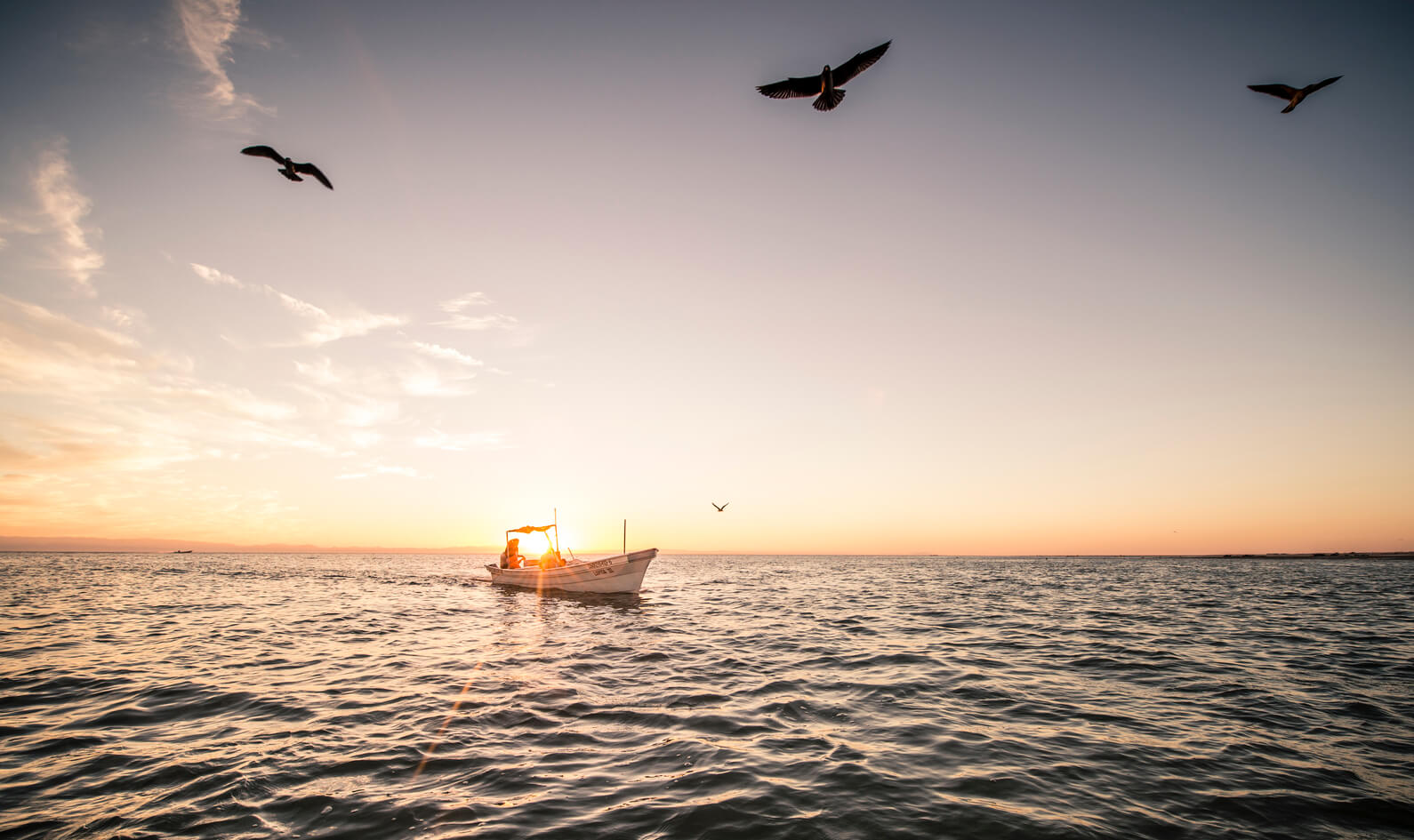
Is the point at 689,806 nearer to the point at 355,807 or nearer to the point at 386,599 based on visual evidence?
the point at 355,807

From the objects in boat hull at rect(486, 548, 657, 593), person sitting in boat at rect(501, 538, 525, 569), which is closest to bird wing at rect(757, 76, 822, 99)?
boat hull at rect(486, 548, 657, 593)

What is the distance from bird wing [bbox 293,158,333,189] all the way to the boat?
2167cm

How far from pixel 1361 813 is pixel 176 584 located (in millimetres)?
65424

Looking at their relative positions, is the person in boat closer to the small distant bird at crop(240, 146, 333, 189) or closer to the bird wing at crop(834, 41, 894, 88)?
the small distant bird at crop(240, 146, 333, 189)

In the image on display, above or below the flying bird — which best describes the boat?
below

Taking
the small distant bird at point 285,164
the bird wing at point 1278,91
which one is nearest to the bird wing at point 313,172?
the small distant bird at point 285,164

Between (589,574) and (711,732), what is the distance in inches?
1091

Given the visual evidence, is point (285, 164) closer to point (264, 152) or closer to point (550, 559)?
point (264, 152)

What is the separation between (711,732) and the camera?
9391mm

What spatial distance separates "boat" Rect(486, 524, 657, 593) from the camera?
3441 centimetres

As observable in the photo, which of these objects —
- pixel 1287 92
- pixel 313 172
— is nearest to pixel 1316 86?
pixel 1287 92

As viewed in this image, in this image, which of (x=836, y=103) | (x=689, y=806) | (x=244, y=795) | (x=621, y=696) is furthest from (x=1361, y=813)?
(x=836, y=103)

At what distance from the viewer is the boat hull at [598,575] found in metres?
34.3

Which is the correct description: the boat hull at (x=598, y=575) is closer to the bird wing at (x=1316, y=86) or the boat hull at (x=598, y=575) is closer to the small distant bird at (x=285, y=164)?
the small distant bird at (x=285, y=164)
